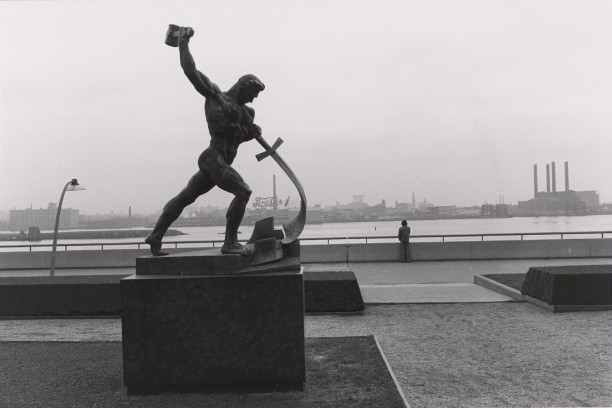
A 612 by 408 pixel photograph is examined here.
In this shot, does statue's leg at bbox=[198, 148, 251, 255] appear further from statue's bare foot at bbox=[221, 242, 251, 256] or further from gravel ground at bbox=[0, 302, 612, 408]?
gravel ground at bbox=[0, 302, 612, 408]

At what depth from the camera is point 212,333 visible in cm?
539

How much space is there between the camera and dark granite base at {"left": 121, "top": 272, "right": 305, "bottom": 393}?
17.5ft

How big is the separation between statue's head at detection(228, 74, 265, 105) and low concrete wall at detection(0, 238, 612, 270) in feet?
48.3

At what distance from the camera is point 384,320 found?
368 inches

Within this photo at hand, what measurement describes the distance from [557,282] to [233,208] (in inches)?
276

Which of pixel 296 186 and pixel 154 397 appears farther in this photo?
pixel 296 186

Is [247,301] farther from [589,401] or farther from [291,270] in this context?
[589,401]

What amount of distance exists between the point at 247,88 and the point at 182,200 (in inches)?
56.8

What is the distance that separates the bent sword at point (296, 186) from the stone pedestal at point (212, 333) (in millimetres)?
1101

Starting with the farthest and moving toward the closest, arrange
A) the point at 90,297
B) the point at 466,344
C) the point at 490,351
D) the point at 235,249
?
1. the point at 90,297
2. the point at 466,344
3. the point at 490,351
4. the point at 235,249

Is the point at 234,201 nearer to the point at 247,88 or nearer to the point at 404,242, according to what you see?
the point at 247,88

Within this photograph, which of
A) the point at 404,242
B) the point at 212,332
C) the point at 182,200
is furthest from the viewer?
the point at 404,242

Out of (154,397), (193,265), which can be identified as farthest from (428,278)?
(154,397)

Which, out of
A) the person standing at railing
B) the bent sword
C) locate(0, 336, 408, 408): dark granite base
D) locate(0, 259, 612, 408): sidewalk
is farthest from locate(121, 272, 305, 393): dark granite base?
the person standing at railing
